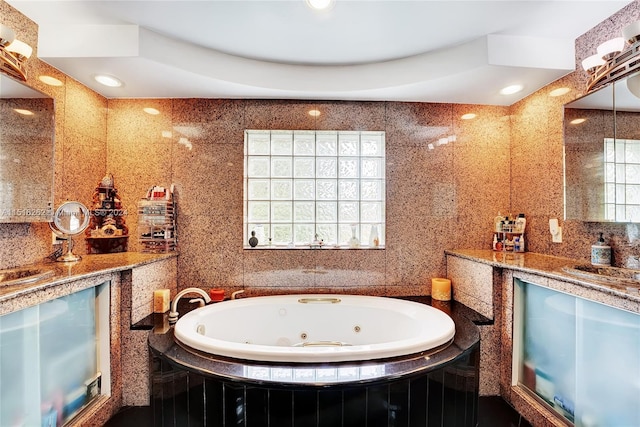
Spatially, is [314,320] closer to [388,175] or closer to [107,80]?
[388,175]

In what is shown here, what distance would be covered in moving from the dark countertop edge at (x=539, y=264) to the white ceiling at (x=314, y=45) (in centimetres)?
119

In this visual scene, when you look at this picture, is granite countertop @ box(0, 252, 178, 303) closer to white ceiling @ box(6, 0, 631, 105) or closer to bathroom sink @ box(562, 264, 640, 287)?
white ceiling @ box(6, 0, 631, 105)

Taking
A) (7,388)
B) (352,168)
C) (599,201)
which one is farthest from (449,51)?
(7,388)

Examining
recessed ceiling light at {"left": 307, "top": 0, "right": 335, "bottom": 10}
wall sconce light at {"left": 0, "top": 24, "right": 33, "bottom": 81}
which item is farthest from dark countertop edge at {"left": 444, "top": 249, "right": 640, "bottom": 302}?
wall sconce light at {"left": 0, "top": 24, "right": 33, "bottom": 81}

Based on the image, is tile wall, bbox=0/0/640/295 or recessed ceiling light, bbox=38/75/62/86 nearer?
recessed ceiling light, bbox=38/75/62/86

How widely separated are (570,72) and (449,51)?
2.56ft

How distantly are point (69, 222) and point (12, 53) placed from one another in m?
0.93

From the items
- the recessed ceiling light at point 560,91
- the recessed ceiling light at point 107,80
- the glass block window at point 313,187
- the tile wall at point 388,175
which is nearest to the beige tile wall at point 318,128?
the tile wall at point 388,175

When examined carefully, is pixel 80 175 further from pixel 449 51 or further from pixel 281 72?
pixel 449 51

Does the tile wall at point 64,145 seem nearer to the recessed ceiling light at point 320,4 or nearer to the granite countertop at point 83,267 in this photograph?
the granite countertop at point 83,267

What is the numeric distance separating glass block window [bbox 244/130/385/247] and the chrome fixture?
4.33 ft

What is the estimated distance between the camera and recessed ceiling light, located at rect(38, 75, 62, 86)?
1815 millimetres

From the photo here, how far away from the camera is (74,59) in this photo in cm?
177

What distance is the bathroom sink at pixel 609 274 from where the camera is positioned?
137 cm
